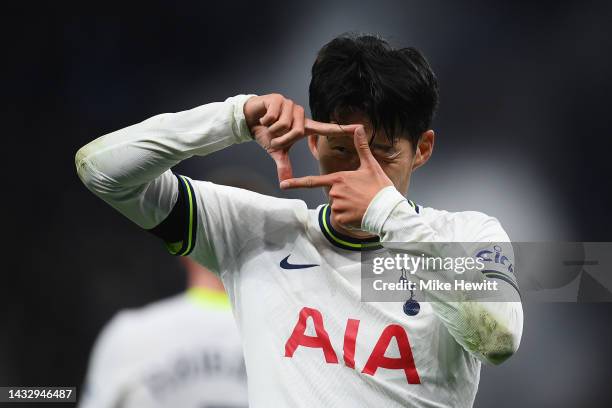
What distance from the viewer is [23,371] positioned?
2092 millimetres

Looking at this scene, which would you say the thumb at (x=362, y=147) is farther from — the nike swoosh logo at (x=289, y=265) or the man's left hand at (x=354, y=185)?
the nike swoosh logo at (x=289, y=265)

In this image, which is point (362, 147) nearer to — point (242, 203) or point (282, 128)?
point (282, 128)

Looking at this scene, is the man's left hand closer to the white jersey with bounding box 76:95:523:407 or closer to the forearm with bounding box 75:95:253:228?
the white jersey with bounding box 76:95:523:407

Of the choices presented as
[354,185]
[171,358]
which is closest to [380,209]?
[354,185]

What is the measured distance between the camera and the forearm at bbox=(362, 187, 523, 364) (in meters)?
1.05

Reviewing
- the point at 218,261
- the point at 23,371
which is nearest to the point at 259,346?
the point at 218,261

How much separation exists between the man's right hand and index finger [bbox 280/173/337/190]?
0.05 ft

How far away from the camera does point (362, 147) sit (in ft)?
3.68

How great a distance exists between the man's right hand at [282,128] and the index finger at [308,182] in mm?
17

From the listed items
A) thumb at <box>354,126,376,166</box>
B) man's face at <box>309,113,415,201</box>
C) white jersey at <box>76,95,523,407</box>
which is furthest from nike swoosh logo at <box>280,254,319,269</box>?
thumb at <box>354,126,376,166</box>

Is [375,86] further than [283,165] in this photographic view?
Yes

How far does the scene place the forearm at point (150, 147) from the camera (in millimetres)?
1154

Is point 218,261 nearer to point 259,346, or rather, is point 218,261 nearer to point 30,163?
point 259,346

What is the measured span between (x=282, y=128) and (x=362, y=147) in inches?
4.7
